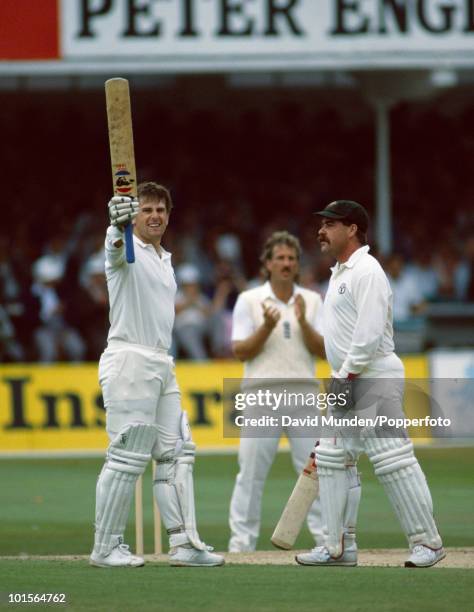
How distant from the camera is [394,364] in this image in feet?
27.7

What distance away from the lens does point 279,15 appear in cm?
2011

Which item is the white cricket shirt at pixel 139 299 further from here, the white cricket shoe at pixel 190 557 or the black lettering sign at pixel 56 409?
the black lettering sign at pixel 56 409

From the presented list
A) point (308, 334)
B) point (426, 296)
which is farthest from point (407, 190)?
point (308, 334)

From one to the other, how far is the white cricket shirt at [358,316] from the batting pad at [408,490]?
494 millimetres

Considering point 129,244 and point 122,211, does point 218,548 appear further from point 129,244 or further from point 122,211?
point 122,211

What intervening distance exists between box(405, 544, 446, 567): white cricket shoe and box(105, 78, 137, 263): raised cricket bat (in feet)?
7.41

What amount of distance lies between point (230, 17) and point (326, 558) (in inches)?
501

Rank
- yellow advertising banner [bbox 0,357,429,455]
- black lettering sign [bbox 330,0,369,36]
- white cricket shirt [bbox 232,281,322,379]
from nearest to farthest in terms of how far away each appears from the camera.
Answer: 1. white cricket shirt [bbox 232,281,322,379]
2. yellow advertising banner [bbox 0,357,429,455]
3. black lettering sign [bbox 330,0,369,36]

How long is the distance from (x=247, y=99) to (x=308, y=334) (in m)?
16.7

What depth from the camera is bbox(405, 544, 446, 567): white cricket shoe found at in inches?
327

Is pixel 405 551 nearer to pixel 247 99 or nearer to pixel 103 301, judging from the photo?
pixel 103 301

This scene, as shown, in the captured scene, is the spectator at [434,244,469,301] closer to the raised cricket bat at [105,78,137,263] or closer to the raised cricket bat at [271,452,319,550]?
the raised cricket bat at [271,452,319,550]

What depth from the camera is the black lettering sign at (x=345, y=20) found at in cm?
2003

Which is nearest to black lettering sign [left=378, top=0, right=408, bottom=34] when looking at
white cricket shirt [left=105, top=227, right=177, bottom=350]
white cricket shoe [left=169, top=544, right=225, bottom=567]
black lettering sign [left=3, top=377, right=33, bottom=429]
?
black lettering sign [left=3, top=377, right=33, bottom=429]
